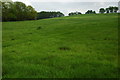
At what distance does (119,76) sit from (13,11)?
62.0m

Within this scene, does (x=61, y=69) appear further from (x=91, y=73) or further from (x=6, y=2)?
(x=6, y=2)

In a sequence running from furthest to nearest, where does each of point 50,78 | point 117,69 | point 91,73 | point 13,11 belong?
point 13,11
point 117,69
point 91,73
point 50,78

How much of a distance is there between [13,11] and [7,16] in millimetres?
4482

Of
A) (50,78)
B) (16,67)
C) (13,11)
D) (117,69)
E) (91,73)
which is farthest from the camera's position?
(13,11)

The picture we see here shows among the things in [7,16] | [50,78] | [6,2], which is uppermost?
[6,2]

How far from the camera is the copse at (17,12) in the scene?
56.7m

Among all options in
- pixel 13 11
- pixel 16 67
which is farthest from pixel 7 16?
pixel 16 67

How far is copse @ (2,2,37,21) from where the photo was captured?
56662 mm

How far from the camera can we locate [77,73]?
4.66 meters

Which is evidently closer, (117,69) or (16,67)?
(117,69)

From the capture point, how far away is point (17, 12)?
64.8 metres

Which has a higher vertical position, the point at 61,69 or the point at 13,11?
the point at 13,11

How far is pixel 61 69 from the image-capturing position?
5062mm

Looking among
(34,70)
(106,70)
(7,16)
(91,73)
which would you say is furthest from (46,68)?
(7,16)
